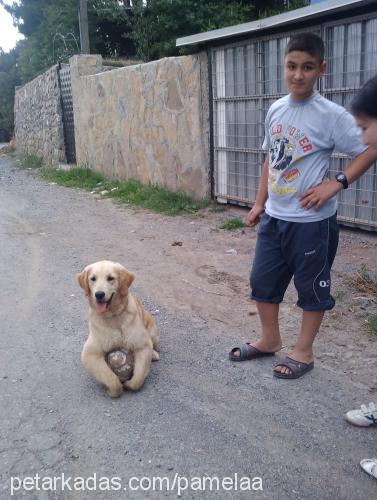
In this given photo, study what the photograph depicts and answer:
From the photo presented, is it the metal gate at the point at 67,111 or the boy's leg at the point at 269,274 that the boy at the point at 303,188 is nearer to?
the boy's leg at the point at 269,274

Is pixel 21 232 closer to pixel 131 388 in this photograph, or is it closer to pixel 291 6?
pixel 131 388

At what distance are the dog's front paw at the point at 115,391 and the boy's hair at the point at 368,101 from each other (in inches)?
79.9

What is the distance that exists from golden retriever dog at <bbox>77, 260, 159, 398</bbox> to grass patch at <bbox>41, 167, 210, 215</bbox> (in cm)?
497

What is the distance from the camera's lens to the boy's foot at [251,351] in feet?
11.7

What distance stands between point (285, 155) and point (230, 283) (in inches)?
90.5

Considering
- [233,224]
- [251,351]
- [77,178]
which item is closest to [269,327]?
[251,351]

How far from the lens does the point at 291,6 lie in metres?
15.3

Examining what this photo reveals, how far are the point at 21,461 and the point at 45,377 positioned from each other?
88cm

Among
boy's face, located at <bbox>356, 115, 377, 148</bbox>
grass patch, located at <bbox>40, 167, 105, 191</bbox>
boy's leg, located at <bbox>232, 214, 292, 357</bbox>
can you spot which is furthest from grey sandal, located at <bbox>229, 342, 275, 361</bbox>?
grass patch, located at <bbox>40, 167, 105, 191</bbox>

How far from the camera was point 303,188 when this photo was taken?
3049 mm

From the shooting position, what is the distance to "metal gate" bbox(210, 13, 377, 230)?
5762 millimetres

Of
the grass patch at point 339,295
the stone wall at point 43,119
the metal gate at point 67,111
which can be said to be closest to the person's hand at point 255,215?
the grass patch at point 339,295

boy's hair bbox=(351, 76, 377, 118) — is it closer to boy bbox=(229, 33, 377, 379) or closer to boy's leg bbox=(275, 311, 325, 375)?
boy bbox=(229, 33, 377, 379)

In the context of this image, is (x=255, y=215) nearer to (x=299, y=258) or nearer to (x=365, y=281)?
(x=299, y=258)
